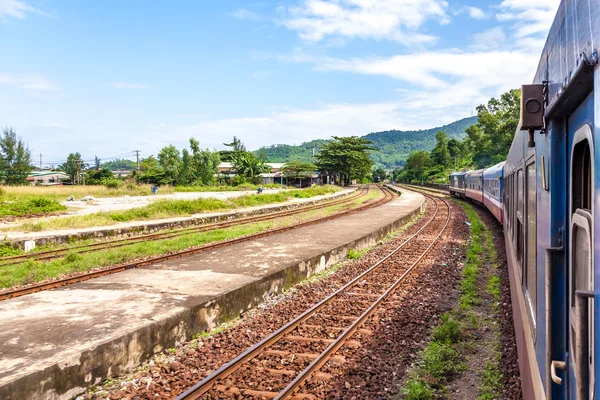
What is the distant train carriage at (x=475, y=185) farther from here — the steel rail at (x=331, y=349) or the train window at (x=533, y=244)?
the train window at (x=533, y=244)

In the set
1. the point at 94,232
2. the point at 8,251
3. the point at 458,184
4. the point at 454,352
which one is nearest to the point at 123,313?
the point at 454,352

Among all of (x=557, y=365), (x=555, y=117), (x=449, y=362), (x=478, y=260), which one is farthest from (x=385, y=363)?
(x=478, y=260)

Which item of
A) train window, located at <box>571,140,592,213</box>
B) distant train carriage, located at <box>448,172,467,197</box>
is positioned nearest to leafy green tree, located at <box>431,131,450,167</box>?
distant train carriage, located at <box>448,172,467,197</box>

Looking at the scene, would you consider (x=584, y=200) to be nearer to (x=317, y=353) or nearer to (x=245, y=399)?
(x=245, y=399)

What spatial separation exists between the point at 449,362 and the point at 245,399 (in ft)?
9.11

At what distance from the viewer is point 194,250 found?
12.1 meters

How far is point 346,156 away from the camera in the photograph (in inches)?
2530

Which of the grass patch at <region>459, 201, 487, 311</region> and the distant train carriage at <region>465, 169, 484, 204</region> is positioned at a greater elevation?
the distant train carriage at <region>465, 169, 484, 204</region>

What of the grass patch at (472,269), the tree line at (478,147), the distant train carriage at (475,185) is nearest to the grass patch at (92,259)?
the grass patch at (472,269)

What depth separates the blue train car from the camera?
1.36 meters

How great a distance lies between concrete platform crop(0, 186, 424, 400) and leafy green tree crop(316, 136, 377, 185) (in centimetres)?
5354

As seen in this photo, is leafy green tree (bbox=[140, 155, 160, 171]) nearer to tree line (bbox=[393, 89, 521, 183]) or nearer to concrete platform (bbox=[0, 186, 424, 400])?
tree line (bbox=[393, 89, 521, 183])

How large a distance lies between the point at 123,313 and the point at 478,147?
5860cm

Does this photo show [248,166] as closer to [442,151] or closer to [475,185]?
[475,185]
